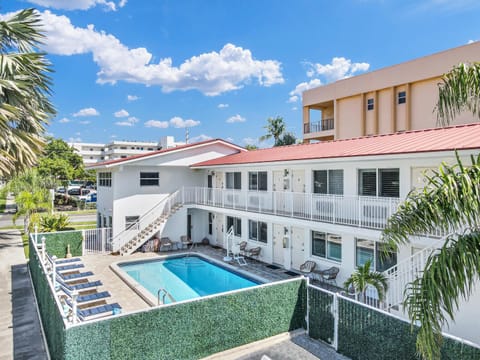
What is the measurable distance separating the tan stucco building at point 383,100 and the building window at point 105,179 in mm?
22530

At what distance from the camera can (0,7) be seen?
13.6 m

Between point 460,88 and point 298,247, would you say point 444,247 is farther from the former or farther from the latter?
point 298,247

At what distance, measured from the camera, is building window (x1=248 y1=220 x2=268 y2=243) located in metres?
20.0

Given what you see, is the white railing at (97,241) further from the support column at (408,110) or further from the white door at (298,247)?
the support column at (408,110)

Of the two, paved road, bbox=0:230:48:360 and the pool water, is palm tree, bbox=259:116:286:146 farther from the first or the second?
paved road, bbox=0:230:48:360

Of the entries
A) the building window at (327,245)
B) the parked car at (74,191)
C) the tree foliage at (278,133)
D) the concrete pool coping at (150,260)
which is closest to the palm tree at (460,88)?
the building window at (327,245)

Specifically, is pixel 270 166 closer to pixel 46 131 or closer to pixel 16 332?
pixel 46 131

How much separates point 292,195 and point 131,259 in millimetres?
10824

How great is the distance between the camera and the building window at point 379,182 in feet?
42.9

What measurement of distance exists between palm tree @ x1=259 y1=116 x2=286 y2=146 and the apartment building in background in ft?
176

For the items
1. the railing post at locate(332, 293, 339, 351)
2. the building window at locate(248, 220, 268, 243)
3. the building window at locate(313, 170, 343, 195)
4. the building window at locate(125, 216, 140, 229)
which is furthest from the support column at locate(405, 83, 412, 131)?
the railing post at locate(332, 293, 339, 351)

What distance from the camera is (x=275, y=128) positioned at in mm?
48125

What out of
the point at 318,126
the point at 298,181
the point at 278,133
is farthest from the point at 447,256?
the point at 278,133

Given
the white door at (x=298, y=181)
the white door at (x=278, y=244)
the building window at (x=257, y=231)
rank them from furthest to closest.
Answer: the building window at (x=257, y=231)
the white door at (x=278, y=244)
the white door at (x=298, y=181)
